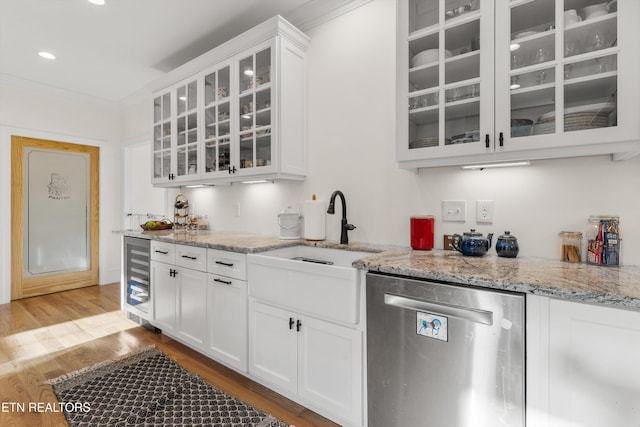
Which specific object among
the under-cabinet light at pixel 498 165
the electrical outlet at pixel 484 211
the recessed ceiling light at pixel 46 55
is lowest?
the electrical outlet at pixel 484 211

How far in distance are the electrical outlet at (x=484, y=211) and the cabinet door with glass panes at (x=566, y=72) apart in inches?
15.9

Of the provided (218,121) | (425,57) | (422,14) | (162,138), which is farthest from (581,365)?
(162,138)

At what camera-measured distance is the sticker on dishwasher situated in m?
1.24

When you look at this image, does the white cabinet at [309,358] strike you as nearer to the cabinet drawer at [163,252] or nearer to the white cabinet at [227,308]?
the white cabinet at [227,308]

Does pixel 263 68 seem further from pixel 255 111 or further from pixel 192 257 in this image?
pixel 192 257

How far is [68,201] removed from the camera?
425 centimetres

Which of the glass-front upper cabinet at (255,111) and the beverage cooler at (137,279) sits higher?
the glass-front upper cabinet at (255,111)

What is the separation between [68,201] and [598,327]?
5396mm

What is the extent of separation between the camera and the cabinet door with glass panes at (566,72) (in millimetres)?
1254

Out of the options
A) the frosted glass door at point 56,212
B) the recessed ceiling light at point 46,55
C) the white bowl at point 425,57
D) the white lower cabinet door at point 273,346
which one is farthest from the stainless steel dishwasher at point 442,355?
the frosted glass door at point 56,212

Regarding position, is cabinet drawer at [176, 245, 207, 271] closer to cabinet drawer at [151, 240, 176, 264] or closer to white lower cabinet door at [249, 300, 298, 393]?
cabinet drawer at [151, 240, 176, 264]

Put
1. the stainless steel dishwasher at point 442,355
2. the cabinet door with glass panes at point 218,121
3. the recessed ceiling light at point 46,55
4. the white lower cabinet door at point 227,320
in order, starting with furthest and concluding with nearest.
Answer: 1. the recessed ceiling light at point 46,55
2. the cabinet door with glass panes at point 218,121
3. the white lower cabinet door at point 227,320
4. the stainless steel dishwasher at point 442,355

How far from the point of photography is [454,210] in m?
1.90

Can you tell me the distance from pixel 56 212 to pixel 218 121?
120 inches
